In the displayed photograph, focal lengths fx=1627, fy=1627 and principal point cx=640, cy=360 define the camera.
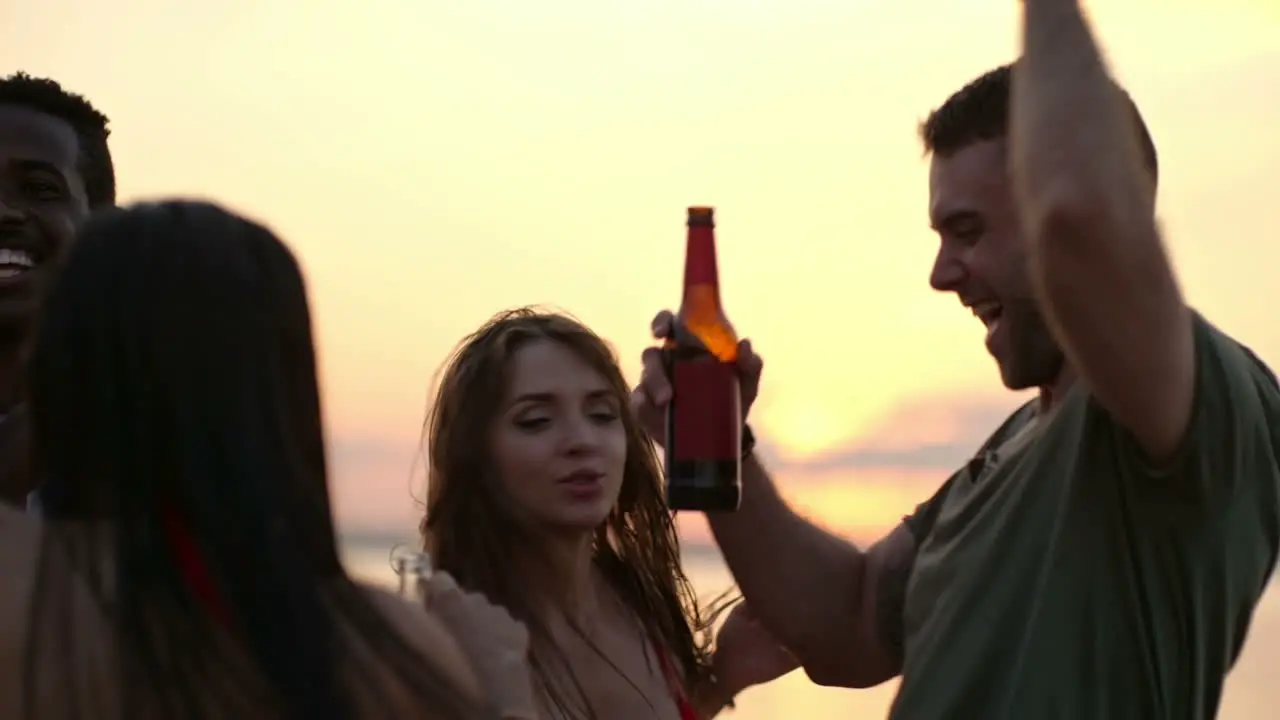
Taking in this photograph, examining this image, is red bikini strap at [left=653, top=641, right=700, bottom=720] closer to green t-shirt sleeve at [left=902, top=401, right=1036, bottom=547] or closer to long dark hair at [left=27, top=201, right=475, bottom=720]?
green t-shirt sleeve at [left=902, top=401, right=1036, bottom=547]

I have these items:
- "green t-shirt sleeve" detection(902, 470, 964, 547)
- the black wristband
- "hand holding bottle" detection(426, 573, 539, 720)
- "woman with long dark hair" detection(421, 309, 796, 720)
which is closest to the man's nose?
"green t-shirt sleeve" detection(902, 470, 964, 547)

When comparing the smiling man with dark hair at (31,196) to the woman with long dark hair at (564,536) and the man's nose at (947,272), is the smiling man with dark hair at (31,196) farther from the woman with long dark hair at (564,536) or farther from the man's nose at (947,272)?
the man's nose at (947,272)

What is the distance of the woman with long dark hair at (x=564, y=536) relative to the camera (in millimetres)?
3297

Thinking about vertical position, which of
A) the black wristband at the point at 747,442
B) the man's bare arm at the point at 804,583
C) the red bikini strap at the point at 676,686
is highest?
the black wristband at the point at 747,442

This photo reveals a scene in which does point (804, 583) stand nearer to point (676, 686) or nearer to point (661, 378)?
point (676, 686)

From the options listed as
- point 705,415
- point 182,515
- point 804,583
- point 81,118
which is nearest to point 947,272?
point 705,415

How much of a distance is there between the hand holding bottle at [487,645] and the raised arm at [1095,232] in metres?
0.92

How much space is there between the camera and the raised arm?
2162mm

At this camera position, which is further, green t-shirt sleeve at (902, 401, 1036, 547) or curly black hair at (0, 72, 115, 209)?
curly black hair at (0, 72, 115, 209)

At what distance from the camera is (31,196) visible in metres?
3.30

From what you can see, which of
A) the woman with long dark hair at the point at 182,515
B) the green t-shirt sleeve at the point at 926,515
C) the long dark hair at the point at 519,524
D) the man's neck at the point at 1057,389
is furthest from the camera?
the long dark hair at the point at 519,524

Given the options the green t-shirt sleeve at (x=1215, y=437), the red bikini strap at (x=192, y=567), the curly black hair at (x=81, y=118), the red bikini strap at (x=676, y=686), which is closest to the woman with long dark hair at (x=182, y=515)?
the red bikini strap at (x=192, y=567)

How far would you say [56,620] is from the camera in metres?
1.55

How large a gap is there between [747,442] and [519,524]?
503 millimetres
